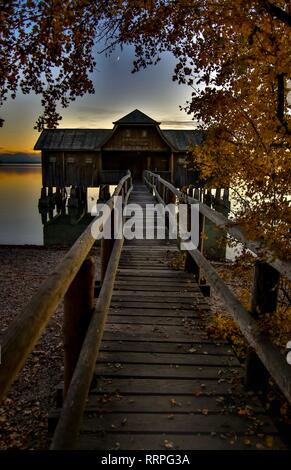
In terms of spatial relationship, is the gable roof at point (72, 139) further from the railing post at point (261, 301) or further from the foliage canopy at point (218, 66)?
the railing post at point (261, 301)

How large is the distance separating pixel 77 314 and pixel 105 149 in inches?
1254

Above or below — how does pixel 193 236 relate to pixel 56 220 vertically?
above

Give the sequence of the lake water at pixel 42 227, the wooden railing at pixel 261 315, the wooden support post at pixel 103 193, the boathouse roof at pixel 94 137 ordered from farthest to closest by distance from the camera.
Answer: the wooden support post at pixel 103 193 → the boathouse roof at pixel 94 137 → the lake water at pixel 42 227 → the wooden railing at pixel 261 315

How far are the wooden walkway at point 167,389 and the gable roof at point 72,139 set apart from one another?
98.7 ft

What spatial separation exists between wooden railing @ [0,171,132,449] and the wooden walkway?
1.42ft

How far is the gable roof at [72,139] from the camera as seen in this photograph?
113 ft

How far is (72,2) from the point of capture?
5.12 m

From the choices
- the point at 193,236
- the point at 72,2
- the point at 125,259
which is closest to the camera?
the point at 72,2

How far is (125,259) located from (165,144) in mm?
27011

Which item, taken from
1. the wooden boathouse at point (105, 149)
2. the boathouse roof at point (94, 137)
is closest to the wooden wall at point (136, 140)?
the wooden boathouse at point (105, 149)

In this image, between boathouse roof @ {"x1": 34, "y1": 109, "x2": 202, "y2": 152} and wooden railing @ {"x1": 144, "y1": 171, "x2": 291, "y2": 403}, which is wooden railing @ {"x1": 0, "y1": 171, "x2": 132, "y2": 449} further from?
boathouse roof @ {"x1": 34, "y1": 109, "x2": 202, "y2": 152}
